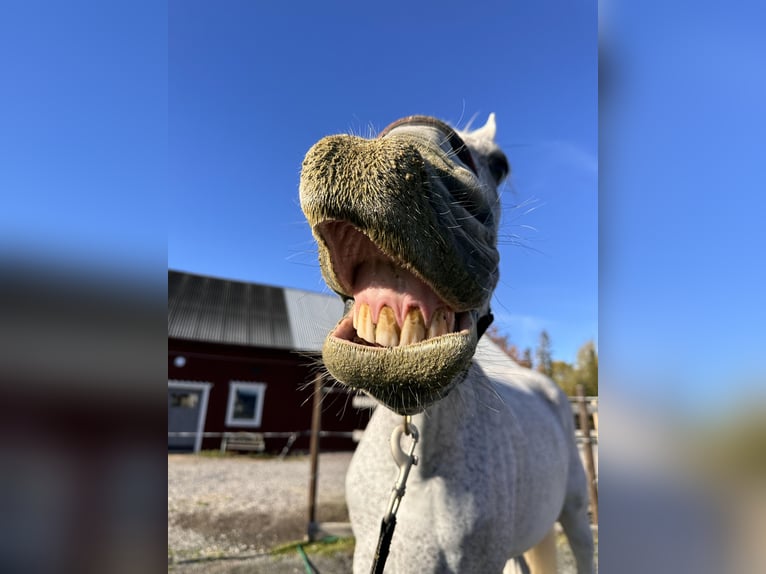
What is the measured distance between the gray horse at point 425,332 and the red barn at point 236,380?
41.5 ft

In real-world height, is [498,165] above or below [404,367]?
above

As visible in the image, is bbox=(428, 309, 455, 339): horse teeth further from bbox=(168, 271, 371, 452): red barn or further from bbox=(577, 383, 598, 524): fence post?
bbox=(168, 271, 371, 452): red barn

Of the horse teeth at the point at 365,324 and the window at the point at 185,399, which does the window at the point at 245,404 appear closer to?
the window at the point at 185,399

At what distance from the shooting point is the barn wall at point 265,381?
15.7 meters

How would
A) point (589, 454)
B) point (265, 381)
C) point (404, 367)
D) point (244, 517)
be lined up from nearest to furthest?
point (404, 367) → point (589, 454) → point (244, 517) → point (265, 381)

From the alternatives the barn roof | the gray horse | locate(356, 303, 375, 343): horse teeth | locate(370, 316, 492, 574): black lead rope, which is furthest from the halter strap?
the barn roof

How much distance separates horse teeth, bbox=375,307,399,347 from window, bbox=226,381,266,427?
53.0ft

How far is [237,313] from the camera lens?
1920 centimetres

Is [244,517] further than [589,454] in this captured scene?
Yes

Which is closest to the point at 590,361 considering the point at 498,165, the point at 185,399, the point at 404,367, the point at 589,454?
the point at 589,454

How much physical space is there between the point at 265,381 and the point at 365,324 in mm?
16608
